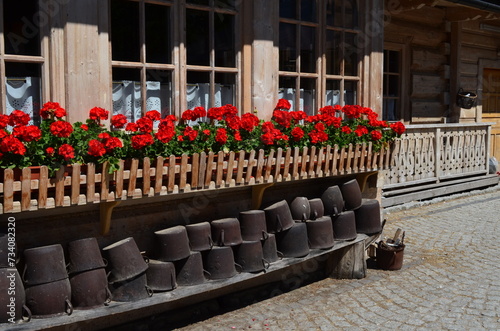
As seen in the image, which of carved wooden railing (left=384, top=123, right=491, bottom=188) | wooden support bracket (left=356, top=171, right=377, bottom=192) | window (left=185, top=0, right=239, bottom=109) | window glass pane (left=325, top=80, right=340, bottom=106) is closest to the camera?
window (left=185, top=0, right=239, bottom=109)

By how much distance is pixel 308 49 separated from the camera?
243 inches

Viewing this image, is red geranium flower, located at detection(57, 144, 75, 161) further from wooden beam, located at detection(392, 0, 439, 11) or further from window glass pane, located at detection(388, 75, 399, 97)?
window glass pane, located at detection(388, 75, 399, 97)

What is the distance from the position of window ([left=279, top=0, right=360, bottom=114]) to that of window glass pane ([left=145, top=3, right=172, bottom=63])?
1.40 metres

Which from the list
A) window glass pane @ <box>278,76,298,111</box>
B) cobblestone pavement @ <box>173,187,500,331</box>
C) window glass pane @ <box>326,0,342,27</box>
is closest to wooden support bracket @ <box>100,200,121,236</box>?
cobblestone pavement @ <box>173,187,500,331</box>

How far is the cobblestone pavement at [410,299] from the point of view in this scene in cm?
462

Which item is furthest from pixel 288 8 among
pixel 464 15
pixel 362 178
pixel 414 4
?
pixel 464 15

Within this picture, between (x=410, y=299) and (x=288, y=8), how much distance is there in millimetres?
3051

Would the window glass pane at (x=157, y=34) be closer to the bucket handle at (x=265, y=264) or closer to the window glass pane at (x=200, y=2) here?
the window glass pane at (x=200, y=2)

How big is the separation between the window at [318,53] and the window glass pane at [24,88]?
8.26ft

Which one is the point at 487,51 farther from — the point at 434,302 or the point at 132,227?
the point at 132,227

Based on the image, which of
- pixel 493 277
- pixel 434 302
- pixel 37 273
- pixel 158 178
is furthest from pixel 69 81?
pixel 493 277

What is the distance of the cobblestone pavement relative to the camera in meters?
4.62

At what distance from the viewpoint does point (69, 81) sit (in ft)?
13.7

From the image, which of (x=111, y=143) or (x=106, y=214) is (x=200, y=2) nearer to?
(x=111, y=143)
